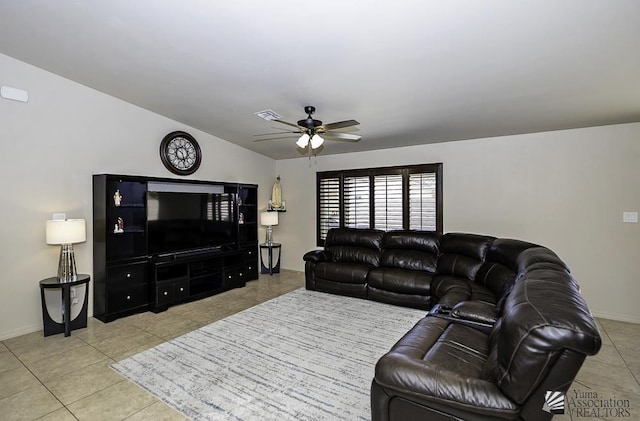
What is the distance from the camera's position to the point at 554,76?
280cm

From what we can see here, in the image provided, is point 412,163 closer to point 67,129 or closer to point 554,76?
point 554,76

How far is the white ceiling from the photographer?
86.0 inches

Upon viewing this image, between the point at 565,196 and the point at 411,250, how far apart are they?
2.20m

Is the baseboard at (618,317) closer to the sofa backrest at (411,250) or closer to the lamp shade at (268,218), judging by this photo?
the sofa backrest at (411,250)

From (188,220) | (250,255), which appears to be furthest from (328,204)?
(188,220)

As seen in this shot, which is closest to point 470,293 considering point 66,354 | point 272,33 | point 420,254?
point 420,254

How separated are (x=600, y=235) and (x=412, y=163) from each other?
9.03 ft

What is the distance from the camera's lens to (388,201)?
5.68m

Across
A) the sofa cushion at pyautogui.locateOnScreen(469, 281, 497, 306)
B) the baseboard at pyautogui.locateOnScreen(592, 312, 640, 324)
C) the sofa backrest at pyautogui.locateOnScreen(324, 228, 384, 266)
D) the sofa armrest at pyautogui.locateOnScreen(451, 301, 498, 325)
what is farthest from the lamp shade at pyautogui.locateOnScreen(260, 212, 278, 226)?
the baseboard at pyautogui.locateOnScreen(592, 312, 640, 324)

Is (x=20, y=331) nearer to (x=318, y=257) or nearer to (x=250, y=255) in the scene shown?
(x=250, y=255)

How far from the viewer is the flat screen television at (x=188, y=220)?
174 inches

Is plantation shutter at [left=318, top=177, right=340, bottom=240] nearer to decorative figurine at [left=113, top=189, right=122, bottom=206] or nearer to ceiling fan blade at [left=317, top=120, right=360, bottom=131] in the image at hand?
ceiling fan blade at [left=317, top=120, right=360, bottom=131]

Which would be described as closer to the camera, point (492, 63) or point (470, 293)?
point (492, 63)

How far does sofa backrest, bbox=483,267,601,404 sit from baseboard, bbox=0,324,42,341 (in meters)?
4.71
